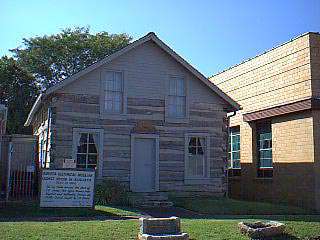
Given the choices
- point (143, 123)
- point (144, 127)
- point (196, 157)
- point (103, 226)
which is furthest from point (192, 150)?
point (103, 226)

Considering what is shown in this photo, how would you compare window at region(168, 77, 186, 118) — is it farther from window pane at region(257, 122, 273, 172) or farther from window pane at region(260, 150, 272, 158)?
window pane at region(260, 150, 272, 158)

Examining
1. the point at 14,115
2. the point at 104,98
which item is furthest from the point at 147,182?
the point at 14,115

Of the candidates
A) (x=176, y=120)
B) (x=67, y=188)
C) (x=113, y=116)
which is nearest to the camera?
(x=67, y=188)

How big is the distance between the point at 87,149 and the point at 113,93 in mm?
2680

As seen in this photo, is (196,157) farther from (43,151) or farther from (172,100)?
(43,151)

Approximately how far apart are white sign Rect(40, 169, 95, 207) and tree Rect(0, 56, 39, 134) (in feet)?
69.6

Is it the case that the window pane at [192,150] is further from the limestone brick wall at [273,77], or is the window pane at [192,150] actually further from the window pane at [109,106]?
the limestone brick wall at [273,77]

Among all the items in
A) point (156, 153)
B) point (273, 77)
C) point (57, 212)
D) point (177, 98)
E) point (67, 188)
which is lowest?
point (57, 212)

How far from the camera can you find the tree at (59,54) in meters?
43.0

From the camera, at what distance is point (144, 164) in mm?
19359

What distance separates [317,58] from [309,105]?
2.05m

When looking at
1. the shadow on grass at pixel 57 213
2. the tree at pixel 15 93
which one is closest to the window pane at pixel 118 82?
the shadow on grass at pixel 57 213

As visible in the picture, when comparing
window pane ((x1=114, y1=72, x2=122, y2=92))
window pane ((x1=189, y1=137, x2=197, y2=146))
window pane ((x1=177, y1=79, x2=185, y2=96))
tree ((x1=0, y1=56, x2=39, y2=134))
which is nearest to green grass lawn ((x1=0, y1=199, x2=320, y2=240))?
window pane ((x1=189, y1=137, x2=197, y2=146))

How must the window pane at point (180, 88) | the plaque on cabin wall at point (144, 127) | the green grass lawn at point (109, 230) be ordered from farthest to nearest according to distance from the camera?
the window pane at point (180, 88), the plaque on cabin wall at point (144, 127), the green grass lawn at point (109, 230)
